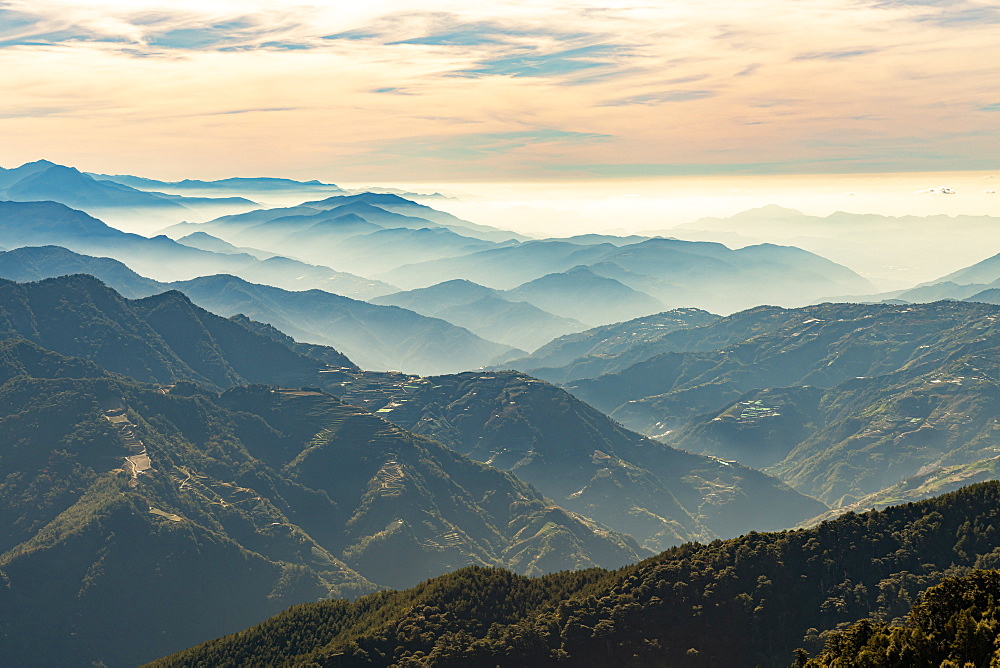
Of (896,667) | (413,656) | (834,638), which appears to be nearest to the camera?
(896,667)

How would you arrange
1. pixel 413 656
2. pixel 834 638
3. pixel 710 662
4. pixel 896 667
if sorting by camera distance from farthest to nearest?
pixel 413 656 → pixel 710 662 → pixel 834 638 → pixel 896 667

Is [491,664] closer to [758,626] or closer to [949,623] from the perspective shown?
[758,626]

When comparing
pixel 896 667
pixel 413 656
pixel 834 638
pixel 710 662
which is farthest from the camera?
pixel 413 656

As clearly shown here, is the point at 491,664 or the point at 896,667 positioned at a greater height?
the point at 896,667

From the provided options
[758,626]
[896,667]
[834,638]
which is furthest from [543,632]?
[896,667]

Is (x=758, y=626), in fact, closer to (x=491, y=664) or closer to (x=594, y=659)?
(x=594, y=659)

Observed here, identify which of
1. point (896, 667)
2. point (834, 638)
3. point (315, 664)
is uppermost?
point (896, 667)

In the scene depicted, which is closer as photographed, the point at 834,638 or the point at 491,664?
the point at 834,638

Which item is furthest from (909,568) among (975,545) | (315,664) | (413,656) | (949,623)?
(315,664)

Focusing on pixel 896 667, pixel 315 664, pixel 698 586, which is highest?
pixel 896 667
